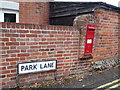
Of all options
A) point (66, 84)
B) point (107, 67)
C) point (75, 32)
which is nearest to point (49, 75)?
point (66, 84)

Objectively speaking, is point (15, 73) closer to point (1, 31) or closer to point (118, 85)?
point (1, 31)

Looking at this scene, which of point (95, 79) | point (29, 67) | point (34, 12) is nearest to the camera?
point (29, 67)

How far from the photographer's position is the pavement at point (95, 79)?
3.59 meters

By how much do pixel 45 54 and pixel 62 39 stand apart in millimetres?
705

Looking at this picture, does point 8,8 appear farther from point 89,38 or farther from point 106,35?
point 106,35

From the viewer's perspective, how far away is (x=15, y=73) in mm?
3252

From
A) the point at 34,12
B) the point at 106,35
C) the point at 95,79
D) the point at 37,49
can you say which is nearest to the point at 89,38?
the point at 106,35

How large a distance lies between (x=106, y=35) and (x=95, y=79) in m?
1.97

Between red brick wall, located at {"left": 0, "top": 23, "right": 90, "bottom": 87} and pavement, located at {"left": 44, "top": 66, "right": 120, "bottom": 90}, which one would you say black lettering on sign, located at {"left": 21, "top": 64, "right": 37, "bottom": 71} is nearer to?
red brick wall, located at {"left": 0, "top": 23, "right": 90, "bottom": 87}

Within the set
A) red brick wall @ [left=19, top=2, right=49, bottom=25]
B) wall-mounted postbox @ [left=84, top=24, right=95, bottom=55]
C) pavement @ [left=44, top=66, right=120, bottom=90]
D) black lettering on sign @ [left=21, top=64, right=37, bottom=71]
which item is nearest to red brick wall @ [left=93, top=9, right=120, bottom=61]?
wall-mounted postbox @ [left=84, top=24, right=95, bottom=55]

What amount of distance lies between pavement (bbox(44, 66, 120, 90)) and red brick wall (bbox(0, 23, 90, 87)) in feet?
1.35

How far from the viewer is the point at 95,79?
4.09 meters

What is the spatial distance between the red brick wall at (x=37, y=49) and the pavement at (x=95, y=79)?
41cm

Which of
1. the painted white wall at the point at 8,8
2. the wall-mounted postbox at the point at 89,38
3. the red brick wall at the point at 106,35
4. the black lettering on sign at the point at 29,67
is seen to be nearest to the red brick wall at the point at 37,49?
the black lettering on sign at the point at 29,67
